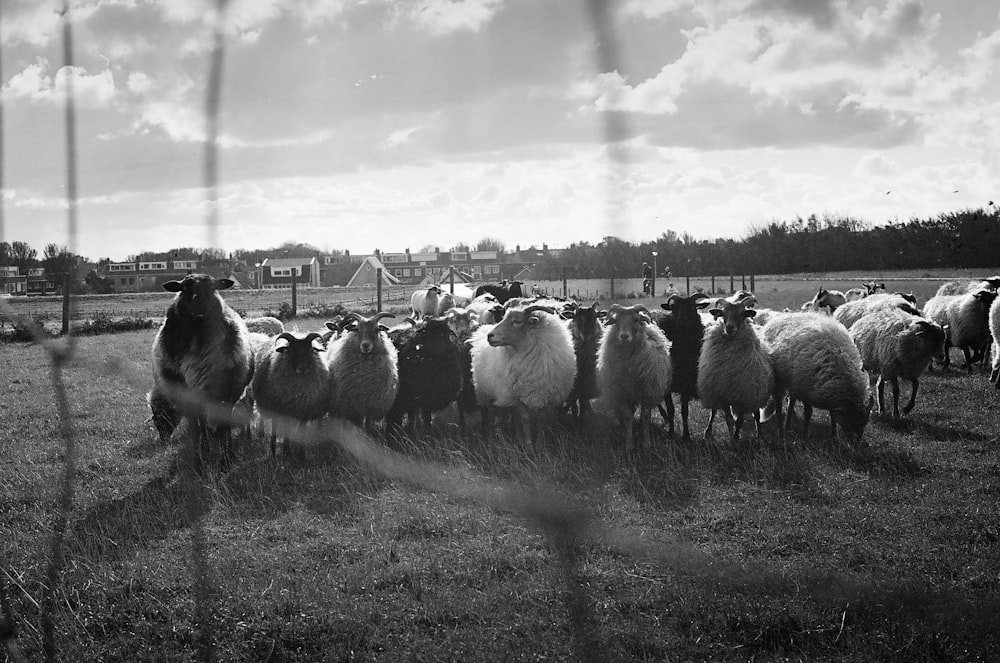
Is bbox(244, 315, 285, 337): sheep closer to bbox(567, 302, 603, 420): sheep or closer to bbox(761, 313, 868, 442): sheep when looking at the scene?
bbox(567, 302, 603, 420): sheep

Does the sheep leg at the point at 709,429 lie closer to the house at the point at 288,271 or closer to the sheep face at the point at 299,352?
the sheep face at the point at 299,352

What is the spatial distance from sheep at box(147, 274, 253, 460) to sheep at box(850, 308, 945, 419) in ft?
32.2

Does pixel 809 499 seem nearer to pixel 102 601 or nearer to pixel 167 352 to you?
pixel 102 601

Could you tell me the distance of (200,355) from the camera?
947cm

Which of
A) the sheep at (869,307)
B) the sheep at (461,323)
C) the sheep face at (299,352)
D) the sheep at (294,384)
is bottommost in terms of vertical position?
the sheep at (294,384)

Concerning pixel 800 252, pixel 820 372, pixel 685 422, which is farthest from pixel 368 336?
pixel 800 252

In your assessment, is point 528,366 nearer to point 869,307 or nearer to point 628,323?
point 628,323

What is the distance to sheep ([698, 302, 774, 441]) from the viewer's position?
9945 millimetres

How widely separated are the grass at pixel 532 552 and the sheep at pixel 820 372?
0.52 m

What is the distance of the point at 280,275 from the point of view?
3068 inches

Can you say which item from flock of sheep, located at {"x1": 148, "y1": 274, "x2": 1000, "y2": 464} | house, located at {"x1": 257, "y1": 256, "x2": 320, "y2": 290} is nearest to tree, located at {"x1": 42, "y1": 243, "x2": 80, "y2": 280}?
flock of sheep, located at {"x1": 148, "y1": 274, "x2": 1000, "y2": 464}

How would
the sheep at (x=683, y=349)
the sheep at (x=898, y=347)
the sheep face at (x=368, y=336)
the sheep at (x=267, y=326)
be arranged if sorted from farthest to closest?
the sheep at (x=267, y=326)
the sheep at (x=898, y=347)
the sheep at (x=683, y=349)
the sheep face at (x=368, y=336)

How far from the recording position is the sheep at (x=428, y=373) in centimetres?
1072

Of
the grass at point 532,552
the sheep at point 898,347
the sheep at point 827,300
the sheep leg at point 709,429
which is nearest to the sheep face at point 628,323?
the grass at point 532,552
